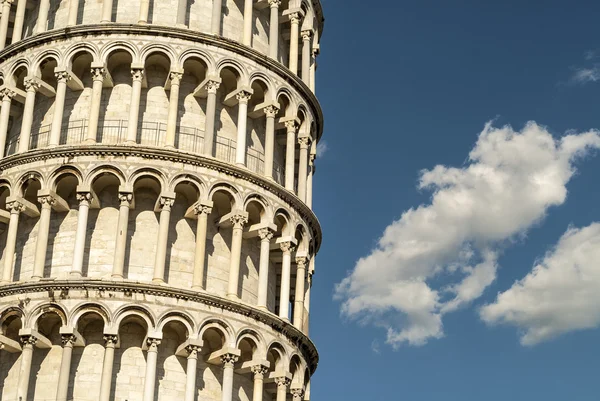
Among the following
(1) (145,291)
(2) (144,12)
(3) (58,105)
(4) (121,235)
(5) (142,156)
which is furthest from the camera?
(2) (144,12)

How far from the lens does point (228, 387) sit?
32.8 metres

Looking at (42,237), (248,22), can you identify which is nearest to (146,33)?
(248,22)

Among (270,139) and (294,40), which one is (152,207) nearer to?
(270,139)

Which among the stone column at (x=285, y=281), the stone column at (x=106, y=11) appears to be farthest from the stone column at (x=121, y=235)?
the stone column at (x=106, y=11)

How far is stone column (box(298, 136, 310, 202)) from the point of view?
38.3 meters

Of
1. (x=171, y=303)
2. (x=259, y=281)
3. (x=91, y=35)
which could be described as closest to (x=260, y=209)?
(x=259, y=281)

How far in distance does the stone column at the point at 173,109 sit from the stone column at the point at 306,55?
577 cm

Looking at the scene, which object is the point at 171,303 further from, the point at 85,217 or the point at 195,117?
the point at 195,117

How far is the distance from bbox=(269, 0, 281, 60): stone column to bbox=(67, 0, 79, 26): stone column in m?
6.33

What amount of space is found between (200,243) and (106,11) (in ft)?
27.3

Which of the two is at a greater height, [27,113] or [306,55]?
[306,55]

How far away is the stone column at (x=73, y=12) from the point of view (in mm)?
36812

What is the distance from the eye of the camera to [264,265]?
35062 millimetres

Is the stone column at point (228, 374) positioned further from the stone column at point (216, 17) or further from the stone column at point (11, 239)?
the stone column at point (216, 17)
